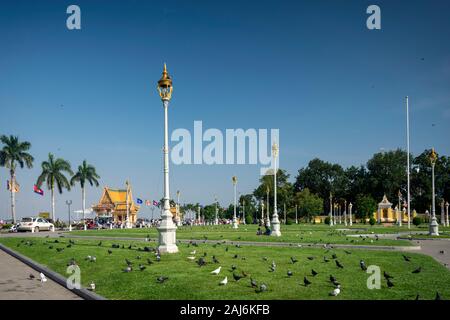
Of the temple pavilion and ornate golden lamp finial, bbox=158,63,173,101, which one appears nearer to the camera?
ornate golden lamp finial, bbox=158,63,173,101

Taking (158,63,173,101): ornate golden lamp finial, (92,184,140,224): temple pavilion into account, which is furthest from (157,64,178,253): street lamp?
(92,184,140,224): temple pavilion

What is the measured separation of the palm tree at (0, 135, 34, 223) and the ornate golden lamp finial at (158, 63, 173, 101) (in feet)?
187

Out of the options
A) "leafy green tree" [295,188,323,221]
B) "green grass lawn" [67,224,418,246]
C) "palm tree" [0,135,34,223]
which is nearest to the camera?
"green grass lawn" [67,224,418,246]

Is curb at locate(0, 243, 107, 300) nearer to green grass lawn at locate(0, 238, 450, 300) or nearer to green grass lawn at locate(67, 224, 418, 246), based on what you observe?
green grass lawn at locate(0, 238, 450, 300)

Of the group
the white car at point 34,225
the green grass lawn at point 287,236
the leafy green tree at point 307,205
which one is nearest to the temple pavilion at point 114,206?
the leafy green tree at point 307,205

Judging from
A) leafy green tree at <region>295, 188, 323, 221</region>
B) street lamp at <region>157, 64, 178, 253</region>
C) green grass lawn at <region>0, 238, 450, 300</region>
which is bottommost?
leafy green tree at <region>295, 188, 323, 221</region>

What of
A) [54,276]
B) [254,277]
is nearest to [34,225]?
[54,276]

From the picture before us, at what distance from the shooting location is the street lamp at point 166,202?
1855 cm

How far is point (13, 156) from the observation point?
227 feet

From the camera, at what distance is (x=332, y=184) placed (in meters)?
123

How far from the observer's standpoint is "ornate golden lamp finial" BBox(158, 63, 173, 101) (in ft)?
65.5

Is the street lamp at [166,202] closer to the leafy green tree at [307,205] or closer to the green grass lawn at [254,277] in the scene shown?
the green grass lawn at [254,277]

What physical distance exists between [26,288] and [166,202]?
7.46 m

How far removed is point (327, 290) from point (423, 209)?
102422 mm
